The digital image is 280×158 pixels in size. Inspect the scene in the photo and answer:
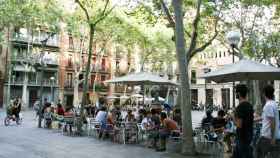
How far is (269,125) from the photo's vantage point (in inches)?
234

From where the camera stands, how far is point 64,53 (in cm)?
5347

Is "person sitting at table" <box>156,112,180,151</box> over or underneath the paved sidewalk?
over

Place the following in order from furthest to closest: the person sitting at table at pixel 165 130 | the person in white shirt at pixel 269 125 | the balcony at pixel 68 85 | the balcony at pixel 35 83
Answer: the balcony at pixel 68 85 → the balcony at pixel 35 83 → the person sitting at table at pixel 165 130 → the person in white shirt at pixel 269 125

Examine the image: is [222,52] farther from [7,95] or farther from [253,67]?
[253,67]

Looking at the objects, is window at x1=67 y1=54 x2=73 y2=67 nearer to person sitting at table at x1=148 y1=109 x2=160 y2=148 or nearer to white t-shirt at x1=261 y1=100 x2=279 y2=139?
person sitting at table at x1=148 y1=109 x2=160 y2=148

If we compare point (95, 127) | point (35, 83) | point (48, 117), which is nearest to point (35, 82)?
point (35, 83)

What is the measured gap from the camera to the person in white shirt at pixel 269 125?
5.92 m

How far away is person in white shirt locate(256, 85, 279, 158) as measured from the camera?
19.4 ft

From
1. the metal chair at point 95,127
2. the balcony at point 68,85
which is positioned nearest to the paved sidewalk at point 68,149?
the metal chair at point 95,127

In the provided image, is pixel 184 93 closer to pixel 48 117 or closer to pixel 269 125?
pixel 269 125

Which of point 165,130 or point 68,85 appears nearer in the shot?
point 165,130

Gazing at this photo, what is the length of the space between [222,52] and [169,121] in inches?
1923

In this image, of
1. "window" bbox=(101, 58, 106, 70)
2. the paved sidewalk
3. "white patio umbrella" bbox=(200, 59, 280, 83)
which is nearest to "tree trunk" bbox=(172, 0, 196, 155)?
the paved sidewalk

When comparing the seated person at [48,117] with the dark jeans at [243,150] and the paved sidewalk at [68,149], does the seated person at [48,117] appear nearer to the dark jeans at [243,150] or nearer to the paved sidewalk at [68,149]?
the paved sidewalk at [68,149]
